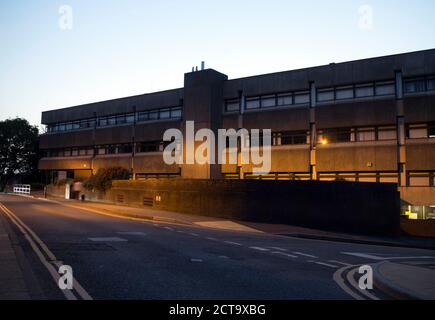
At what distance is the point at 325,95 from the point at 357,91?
251 centimetres

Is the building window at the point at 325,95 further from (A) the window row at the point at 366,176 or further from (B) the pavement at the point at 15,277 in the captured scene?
(B) the pavement at the point at 15,277

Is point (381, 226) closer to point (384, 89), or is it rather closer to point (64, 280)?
point (384, 89)

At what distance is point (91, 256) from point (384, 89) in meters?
26.8

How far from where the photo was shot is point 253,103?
38.0 metres

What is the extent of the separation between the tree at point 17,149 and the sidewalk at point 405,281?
260ft

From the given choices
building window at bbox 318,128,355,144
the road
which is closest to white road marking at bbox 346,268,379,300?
the road

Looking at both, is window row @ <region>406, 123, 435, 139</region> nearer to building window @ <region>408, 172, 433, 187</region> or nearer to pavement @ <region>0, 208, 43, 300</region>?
building window @ <region>408, 172, 433, 187</region>

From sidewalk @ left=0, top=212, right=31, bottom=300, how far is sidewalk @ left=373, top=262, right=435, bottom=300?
21.5ft

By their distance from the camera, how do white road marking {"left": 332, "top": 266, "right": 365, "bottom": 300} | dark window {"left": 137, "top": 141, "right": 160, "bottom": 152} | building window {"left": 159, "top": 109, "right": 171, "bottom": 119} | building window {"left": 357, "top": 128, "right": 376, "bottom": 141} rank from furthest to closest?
dark window {"left": 137, "top": 141, "right": 160, "bottom": 152} < building window {"left": 159, "top": 109, "right": 171, "bottom": 119} < building window {"left": 357, "top": 128, "right": 376, "bottom": 141} < white road marking {"left": 332, "top": 266, "right": 365, "bottom": 300}

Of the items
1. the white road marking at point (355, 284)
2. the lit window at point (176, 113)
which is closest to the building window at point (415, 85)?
the lit window at point (176, 113)

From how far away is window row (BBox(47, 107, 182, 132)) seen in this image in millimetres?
43781

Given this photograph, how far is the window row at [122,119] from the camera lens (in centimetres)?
4378
